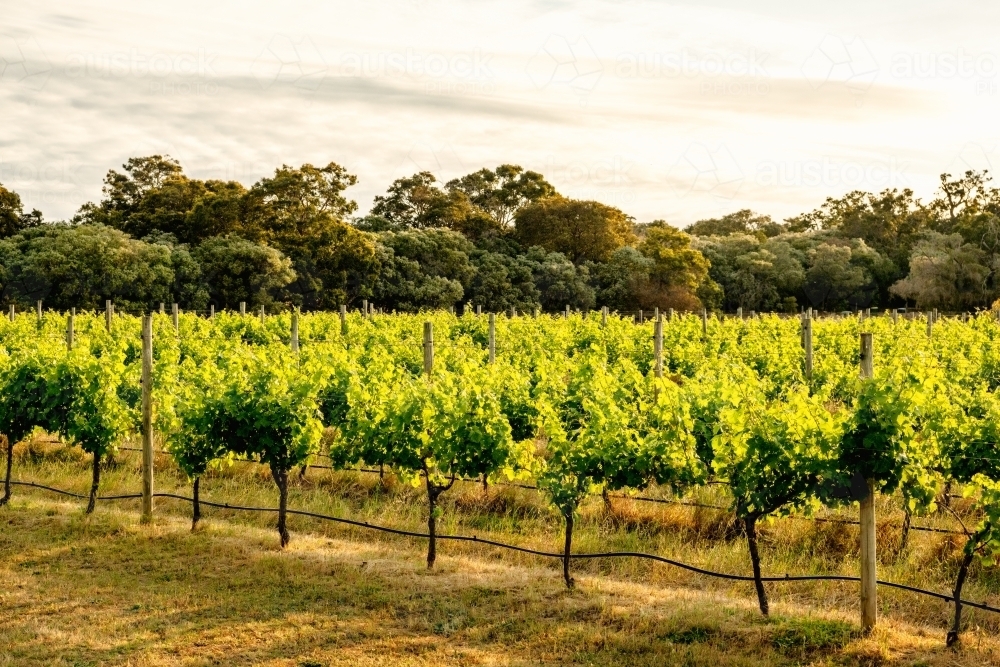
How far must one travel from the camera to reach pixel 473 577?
27.2ft

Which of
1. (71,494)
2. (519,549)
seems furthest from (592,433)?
(71,494)

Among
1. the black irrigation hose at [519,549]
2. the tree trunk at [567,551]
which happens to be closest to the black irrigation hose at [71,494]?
the black irrigation hose at [519,549]

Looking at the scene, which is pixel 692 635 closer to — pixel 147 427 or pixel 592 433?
pixel 592 433

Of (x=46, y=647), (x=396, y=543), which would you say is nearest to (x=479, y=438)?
(x=396, y=543)

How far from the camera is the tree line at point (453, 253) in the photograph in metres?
37.1

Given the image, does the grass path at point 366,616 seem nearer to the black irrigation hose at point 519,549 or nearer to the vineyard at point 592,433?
the black irrigation hose at point 519,549

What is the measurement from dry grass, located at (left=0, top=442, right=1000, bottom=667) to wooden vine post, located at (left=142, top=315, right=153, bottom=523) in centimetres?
25

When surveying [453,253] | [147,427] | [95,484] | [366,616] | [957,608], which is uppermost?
[453,253]

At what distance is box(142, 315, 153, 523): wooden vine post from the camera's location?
10203 mm

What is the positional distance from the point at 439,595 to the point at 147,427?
4308 millimetres

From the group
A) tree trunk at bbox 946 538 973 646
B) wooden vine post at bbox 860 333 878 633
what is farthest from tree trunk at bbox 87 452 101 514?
tree trunk at bbox 946 538 973 646

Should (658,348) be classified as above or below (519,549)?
above

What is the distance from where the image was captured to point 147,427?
10305 millimetres

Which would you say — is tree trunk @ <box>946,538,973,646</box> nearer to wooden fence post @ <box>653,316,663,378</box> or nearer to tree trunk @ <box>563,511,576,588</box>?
tree trunk @ <box>563,511,576,588</box>
